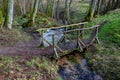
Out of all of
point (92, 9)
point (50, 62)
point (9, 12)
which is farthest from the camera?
point (92, 9)

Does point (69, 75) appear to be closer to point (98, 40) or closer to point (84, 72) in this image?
point (84, 72)

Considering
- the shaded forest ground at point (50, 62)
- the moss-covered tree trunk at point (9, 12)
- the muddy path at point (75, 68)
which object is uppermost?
the moss-covered tree trunk at point (9, 12)

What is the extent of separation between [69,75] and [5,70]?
3.60m

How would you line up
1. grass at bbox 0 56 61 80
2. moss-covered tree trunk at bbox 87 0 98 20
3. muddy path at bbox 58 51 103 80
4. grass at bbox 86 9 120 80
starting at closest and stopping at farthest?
grass at bbox 0 56 61 80 < muddy path at bbox 58 51 103 80 < grass at bbox 86 9 120 80 < moss-covered tree trunk at bbox 87 0 98 20

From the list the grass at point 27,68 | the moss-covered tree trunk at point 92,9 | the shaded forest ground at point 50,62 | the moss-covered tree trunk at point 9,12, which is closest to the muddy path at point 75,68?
the shaded forest ground at point 50,62

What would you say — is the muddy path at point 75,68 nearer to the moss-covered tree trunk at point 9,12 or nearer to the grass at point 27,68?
the grass at point 27,68

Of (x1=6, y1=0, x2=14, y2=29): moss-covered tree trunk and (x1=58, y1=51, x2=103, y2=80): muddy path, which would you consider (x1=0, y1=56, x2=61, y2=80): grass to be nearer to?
(x1=58, y1=51, x2=103, y2=80): muddy path

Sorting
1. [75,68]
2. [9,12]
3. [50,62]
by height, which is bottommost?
[75,68]

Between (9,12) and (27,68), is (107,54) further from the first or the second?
(9,12)

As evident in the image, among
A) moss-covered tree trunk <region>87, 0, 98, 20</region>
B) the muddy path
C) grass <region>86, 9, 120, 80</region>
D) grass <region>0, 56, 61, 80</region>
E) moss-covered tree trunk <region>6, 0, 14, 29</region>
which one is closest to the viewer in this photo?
grass <region>0, 56, 61, 80</region>

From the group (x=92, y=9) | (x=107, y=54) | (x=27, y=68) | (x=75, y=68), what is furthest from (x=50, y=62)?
(x=92, y=9)

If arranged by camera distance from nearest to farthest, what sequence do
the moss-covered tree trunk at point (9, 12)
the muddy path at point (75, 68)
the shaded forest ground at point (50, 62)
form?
the shaded forest ground at point (50, 62) → the muddy path at point (75, 68) → the moss-covered tree trunk at point (9, 12)

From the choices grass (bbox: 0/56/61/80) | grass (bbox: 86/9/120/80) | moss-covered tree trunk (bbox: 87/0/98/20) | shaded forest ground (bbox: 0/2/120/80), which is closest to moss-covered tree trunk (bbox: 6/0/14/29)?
shaded forest ground (bbox: 0/2/120/80)

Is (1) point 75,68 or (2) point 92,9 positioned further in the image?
(2) point 92,9
